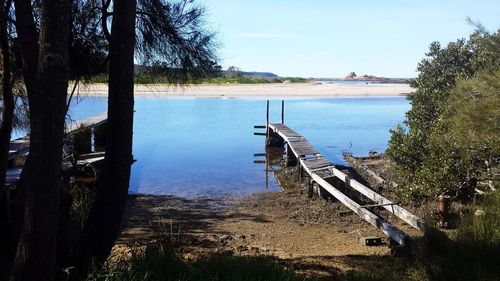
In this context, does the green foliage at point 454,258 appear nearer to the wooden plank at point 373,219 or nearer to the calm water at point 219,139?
the wooden plank at point 373,219

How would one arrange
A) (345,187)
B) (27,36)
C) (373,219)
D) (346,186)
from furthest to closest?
(345,187)
(346,186)
(373,219)
(27,36)

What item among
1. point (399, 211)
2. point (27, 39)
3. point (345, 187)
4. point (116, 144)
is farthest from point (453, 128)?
point (27, 39)

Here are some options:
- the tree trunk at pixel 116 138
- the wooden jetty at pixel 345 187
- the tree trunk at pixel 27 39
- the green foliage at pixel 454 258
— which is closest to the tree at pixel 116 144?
the tree trunk at pixel 116 138

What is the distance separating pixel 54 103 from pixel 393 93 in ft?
247

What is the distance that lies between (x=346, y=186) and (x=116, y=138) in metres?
9.02

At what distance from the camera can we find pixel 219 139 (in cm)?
3022

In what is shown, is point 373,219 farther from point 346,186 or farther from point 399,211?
point 346,186

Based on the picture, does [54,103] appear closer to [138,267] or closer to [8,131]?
[138,267]

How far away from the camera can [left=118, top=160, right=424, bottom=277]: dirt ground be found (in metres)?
7.90

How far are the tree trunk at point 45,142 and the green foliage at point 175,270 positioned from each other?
623 millimetres

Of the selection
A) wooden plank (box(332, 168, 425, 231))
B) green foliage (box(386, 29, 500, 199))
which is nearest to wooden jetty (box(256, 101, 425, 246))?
wooden plank (box(332, 168, 425, 231))

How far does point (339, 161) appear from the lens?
70.1 ft

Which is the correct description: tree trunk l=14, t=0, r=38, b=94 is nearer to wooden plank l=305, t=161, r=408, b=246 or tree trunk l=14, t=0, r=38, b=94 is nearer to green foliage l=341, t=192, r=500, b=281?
green foliage l=341, t=192, r=500, b=281

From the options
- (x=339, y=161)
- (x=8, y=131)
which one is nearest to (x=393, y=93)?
(x=339, y=161)
